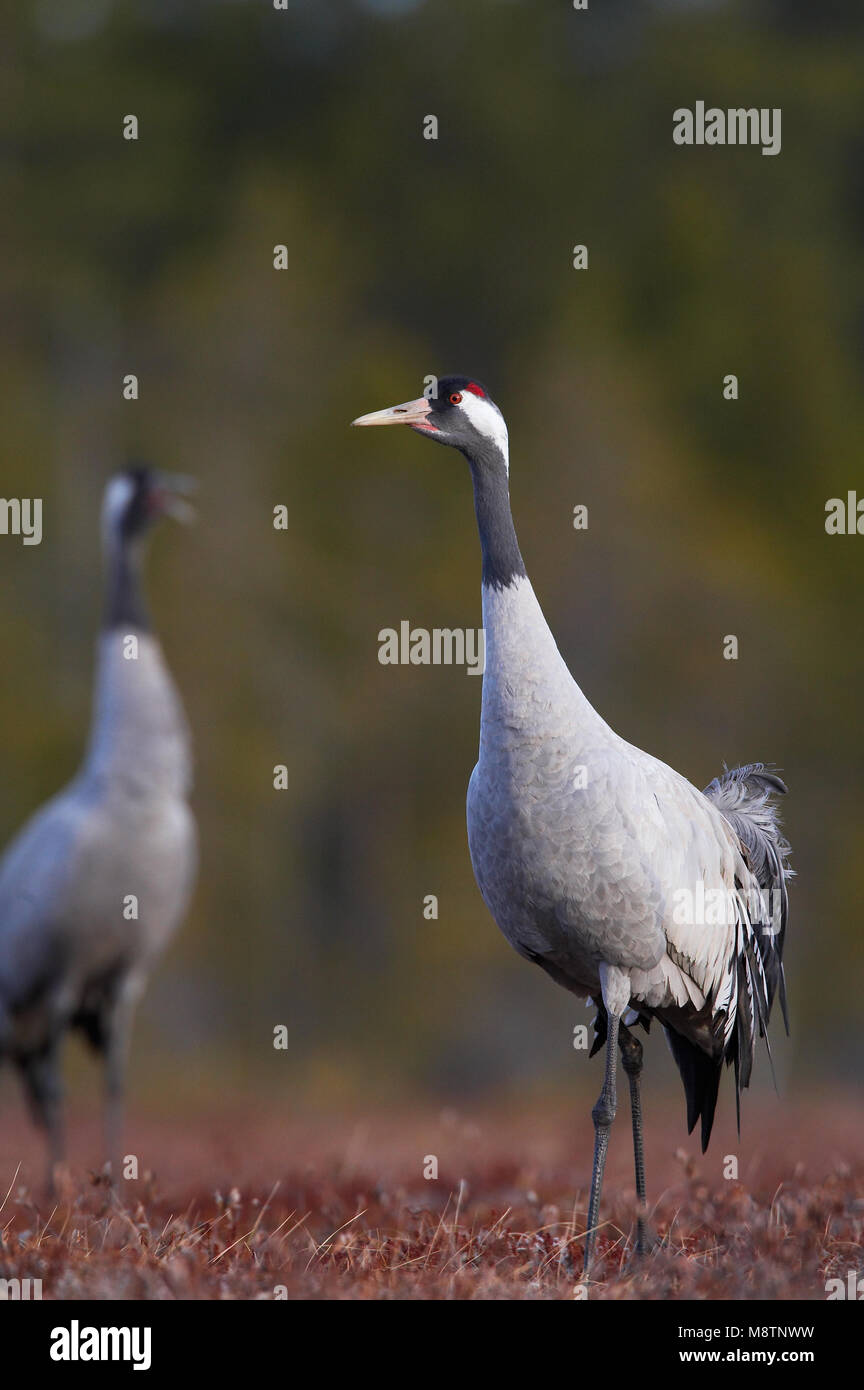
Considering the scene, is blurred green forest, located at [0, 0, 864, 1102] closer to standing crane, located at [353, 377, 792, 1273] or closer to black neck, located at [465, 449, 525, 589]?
standing crane, located at [353, 377, 792, 1273]

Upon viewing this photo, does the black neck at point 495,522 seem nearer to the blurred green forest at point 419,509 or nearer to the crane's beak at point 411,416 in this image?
the crane's beak at point 411,416

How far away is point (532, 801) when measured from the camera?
182 inches

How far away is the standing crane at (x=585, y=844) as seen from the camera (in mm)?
4617

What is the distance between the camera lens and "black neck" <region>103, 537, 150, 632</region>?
830 cm

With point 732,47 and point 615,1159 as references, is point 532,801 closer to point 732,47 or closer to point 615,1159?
point 615,1159

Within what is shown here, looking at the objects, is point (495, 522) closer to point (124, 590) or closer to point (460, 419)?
point (460, 419)

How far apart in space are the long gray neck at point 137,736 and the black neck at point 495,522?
3.18 m

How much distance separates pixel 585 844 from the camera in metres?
4.60

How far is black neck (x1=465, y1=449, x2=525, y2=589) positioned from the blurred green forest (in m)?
9.61

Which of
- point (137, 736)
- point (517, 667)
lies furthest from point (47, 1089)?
point (517, 667)

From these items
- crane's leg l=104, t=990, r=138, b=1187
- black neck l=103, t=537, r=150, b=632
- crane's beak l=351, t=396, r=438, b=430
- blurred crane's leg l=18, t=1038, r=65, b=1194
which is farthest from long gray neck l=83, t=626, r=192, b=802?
crane's beak l=351, t=396, r=438, b=430

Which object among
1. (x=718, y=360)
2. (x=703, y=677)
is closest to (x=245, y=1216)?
(x=703, y=677)

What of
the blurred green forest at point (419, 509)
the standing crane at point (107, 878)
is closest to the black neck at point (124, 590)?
the standing crane at point (107, 878)

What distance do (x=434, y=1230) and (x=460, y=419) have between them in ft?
8.41
